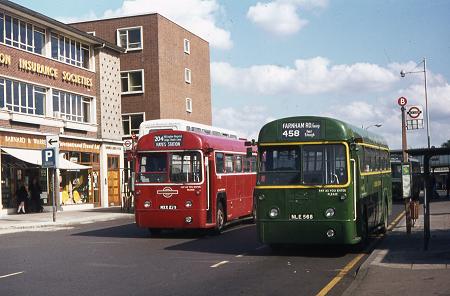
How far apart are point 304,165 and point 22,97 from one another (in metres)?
24.9

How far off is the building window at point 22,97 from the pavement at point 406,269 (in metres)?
23.3

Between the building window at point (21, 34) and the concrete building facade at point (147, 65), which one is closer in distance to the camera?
the building window at point (21, 34)

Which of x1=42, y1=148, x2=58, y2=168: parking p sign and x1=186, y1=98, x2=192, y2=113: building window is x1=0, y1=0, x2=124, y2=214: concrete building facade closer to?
x1=42, y1=148, x2=58, y2=168: parking p sign

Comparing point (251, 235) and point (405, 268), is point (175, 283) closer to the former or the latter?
point (405, 268)

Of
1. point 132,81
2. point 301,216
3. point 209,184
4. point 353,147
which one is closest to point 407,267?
point 301,216

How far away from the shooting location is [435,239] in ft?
51.3

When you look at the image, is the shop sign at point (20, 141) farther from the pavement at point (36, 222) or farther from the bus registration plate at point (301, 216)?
the bus registration plate at point (301, 216)

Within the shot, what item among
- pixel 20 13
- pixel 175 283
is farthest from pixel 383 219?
pixel 20 13

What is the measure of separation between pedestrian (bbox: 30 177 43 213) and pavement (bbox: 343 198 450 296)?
24.0 metres

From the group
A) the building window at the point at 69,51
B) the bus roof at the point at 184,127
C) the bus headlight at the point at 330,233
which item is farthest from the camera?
the building window at the point at 69,51

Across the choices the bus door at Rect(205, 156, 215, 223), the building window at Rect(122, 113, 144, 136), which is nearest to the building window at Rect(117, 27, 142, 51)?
the building window at Rect(122, 113, 144, 136)

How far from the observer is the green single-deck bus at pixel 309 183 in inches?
525

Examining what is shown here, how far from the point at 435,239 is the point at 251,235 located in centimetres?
566

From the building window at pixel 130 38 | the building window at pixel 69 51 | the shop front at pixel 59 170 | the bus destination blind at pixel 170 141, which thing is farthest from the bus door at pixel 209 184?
the building window at pixel 130 38
